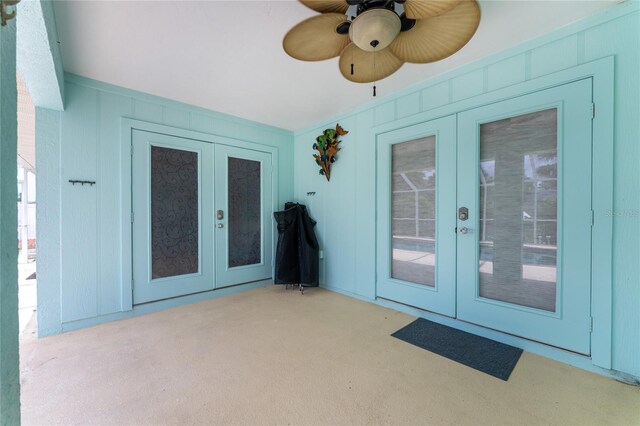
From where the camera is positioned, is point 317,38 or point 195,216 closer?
point 317,38

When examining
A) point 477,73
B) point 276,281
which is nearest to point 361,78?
point 477,73

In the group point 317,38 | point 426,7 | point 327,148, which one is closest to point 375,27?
point 426,7

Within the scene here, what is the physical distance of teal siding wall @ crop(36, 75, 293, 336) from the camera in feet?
8.17

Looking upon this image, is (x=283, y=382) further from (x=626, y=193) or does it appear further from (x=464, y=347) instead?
(x=626, y=193)

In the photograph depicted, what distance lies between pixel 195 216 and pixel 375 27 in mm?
2901

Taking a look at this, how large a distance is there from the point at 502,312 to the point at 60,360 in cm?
353

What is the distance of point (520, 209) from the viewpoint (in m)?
2.22

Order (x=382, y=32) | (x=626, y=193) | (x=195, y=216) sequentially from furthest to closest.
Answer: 1. (x=195, y=216)
2. (x=626, y=193)
3. (x=382, y=32)

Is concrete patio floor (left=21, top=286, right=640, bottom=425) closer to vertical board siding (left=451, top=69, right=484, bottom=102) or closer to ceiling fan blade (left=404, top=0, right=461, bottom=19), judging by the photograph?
ceiling fan blade (left=404, top=0, right=461, bottom=19)

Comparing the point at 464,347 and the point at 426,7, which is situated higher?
the point at 426,7

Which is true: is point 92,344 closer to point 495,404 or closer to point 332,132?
point 495,404

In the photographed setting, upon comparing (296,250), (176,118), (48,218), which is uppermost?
(176,118)

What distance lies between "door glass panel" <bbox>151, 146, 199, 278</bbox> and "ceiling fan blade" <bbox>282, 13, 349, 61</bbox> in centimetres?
226

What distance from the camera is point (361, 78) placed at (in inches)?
76.1
